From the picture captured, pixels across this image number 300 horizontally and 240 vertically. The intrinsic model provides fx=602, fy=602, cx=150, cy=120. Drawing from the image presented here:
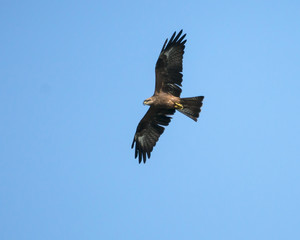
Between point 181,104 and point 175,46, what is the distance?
156 cm

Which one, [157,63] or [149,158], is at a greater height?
[157,63]

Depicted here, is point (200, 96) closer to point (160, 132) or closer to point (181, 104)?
point (181, 104)

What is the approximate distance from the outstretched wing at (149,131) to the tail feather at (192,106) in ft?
1.98

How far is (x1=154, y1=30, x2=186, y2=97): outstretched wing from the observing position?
15906 millimetres

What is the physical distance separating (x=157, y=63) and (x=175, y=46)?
67cm

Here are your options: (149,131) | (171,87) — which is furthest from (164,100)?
(149,131)

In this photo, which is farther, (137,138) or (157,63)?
(137,138)

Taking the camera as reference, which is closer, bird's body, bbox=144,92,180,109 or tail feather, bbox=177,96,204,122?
bird's body, bbox=144,92,180,109

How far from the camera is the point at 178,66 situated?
1590 centimetres

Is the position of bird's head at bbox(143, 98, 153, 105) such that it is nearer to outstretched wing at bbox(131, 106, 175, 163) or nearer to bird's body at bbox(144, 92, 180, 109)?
bird's body at bbox(144, 92, 180, 109)

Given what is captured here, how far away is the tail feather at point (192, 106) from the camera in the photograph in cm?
1617

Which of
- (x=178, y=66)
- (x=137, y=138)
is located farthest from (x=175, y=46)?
(x=137, y=138)

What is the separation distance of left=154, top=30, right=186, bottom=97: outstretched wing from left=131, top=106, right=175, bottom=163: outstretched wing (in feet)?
3.23

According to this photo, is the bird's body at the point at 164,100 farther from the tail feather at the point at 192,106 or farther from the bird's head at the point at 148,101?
the tail feather at the point at 192,106
